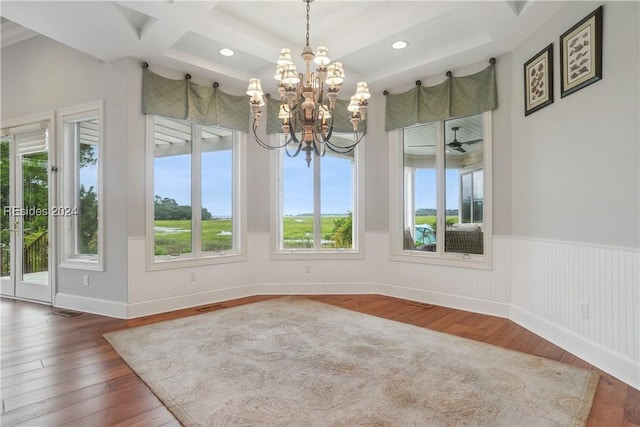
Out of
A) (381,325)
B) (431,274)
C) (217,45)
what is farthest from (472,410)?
(217,45)

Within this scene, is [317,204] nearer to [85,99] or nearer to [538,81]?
[538,81]

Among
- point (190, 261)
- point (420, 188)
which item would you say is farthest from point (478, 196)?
point (190, 261)

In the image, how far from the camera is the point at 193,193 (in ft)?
14.6

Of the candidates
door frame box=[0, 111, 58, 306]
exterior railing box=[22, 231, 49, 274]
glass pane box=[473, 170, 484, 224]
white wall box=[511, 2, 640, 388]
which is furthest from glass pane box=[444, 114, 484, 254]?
exterior railing box=[22, 231, 49, 274]

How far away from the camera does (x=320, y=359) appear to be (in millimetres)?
2672

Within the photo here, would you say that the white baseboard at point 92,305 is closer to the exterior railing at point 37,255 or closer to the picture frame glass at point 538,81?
the exterior railing at point 37,255

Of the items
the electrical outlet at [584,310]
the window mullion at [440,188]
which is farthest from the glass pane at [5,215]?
the electrical outlet at [584,310]

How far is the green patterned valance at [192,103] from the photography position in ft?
12.8

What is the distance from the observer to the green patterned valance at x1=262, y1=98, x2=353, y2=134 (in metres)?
4.88

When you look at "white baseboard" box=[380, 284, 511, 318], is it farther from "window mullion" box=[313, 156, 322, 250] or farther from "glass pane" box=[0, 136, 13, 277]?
"glass pane" box=[0, 136, 13, 277]

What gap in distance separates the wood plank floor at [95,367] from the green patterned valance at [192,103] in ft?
8.13

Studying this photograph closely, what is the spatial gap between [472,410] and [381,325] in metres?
1.57

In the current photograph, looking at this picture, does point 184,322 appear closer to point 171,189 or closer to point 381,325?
point 171,189

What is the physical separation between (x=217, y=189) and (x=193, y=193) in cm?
36
